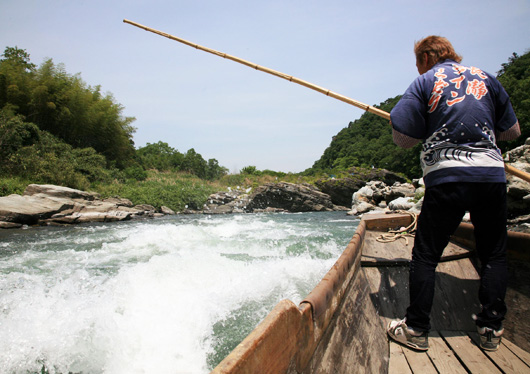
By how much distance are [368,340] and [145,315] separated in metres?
1.84

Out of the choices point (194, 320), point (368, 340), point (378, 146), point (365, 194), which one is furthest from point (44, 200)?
point (378, 146)

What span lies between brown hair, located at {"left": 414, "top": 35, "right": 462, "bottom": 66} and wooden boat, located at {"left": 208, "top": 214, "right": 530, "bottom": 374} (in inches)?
45.5

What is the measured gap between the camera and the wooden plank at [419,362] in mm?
1219

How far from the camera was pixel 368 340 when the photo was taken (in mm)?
1359

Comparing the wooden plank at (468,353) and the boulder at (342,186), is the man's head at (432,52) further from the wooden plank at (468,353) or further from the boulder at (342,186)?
the boulder at (342,186)

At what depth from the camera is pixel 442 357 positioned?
4.27ft

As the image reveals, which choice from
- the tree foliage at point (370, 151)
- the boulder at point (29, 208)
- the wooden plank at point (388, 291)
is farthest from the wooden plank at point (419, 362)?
the tree foliage at point (370, 151)

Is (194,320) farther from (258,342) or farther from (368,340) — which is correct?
(258,342)

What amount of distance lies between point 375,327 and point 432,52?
1483mm

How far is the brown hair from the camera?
153 centimetres

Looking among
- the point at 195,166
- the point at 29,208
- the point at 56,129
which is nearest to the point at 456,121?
the point at 29,208

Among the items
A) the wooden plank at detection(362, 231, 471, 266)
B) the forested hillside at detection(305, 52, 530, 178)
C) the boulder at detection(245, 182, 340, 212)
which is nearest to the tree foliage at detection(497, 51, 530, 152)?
the forested hillside at detection(305, 52, 530, 178)

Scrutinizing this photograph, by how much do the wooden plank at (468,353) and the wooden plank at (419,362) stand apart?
147 millimetres

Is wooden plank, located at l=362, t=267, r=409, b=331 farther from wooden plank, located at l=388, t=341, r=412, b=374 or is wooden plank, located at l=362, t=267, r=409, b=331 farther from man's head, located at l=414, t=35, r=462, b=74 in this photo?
man's head, located at l=414, t=35, r=462, b=74
